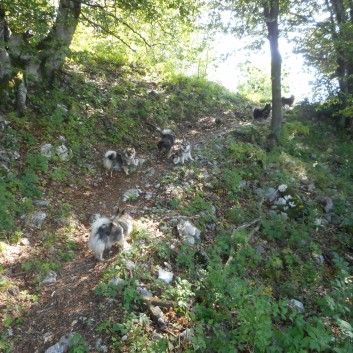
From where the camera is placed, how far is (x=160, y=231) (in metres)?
6.55

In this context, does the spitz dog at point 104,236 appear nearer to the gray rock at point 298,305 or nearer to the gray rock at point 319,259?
the gray rock at point 298,305

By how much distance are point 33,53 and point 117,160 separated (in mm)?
4466

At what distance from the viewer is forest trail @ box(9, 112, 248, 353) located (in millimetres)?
4281

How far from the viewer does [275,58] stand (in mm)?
12469

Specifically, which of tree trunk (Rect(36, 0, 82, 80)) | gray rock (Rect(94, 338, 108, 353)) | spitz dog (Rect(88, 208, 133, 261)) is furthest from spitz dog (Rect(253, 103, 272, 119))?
gray rock (Rect(94, 338, 108, 353))

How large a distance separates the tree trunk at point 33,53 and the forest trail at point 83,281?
11.6 feet

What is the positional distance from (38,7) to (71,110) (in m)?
3.95

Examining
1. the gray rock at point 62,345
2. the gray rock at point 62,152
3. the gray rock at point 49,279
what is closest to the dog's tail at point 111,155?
the gray rock at point 62,152

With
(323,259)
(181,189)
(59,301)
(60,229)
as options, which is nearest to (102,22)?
(181,189)

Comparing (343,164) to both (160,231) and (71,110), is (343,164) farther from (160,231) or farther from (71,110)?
(71,110)

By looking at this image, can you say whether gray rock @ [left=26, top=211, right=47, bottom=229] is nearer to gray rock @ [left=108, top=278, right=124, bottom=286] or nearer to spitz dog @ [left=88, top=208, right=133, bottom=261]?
spitz dog @ [left=88, top=208, right=133, bottom=261]

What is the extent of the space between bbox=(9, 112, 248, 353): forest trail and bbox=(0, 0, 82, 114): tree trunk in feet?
11.6

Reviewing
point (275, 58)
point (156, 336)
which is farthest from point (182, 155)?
point (156, 336)

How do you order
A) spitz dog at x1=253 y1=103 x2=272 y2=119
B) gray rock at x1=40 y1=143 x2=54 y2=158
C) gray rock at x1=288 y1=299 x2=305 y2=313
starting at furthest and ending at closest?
spitz dog at x1=253 y1=103 x2=272 y2=119, gray rock at x1=40 y1=143 x2=54 y2=158, gray rock at x1=288 y1=299 x2=305 y2=313
